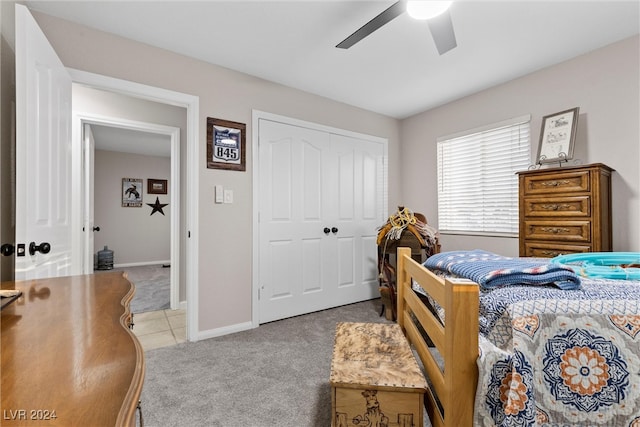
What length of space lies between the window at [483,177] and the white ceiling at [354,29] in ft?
1.80

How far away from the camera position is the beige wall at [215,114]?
2223mm

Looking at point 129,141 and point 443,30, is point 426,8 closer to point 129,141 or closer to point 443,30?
point 443,30

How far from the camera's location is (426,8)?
5.15ft

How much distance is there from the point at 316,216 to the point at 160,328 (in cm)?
187

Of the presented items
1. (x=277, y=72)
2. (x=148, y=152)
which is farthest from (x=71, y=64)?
(x=148, y=152)

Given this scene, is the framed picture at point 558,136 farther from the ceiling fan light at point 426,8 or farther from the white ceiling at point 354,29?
the ceiling fan light at point 426,8

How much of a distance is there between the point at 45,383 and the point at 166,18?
2329mm

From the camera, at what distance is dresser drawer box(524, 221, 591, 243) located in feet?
6.92

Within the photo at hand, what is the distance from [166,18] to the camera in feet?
6.67

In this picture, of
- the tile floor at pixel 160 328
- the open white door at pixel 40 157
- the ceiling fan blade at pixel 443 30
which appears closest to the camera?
the open white door at pixel 40 157

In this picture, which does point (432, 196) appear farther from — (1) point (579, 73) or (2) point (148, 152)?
(2) point (148, 152)

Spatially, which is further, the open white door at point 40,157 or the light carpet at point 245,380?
the light carpet at point 245,380

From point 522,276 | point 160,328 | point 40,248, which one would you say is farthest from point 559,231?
point 160,328

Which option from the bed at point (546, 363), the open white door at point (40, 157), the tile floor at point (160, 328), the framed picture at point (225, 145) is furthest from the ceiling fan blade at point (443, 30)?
the tile floor at point (160, 328)
